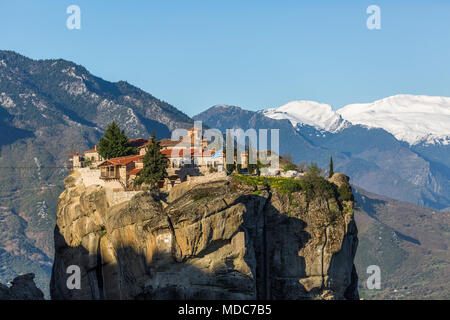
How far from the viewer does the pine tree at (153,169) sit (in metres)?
109

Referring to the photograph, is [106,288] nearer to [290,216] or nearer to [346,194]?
[290,216]

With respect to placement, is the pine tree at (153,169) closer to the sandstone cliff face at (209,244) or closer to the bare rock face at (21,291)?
the sandstone cliff face at (209,244)

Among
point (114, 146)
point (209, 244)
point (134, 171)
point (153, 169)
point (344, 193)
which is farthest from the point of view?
point (114, 146)

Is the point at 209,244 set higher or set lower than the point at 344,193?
lower

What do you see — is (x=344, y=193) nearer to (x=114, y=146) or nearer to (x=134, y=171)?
(x=134, y=171)

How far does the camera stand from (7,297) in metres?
98.8

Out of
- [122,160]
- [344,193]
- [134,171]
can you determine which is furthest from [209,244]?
[122,160]

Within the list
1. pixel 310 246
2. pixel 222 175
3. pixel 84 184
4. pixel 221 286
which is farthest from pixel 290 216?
pixel 84 184

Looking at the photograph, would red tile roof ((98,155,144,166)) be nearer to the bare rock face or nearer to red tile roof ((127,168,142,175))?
red tile roof ((127,168,142,175))

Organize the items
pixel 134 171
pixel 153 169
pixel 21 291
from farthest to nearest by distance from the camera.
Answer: pixel 134 171 → pixel 153 169 → pixel 21 291

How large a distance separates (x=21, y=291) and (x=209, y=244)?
30.6 m

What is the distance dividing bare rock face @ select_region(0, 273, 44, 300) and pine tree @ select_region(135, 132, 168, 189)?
850 inches

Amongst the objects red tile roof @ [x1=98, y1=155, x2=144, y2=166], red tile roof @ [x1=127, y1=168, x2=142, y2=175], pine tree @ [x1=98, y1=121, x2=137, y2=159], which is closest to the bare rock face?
red tile roof @ [x1=98, y1=155, x2=144, y2=166]

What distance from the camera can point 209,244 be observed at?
305 feet
